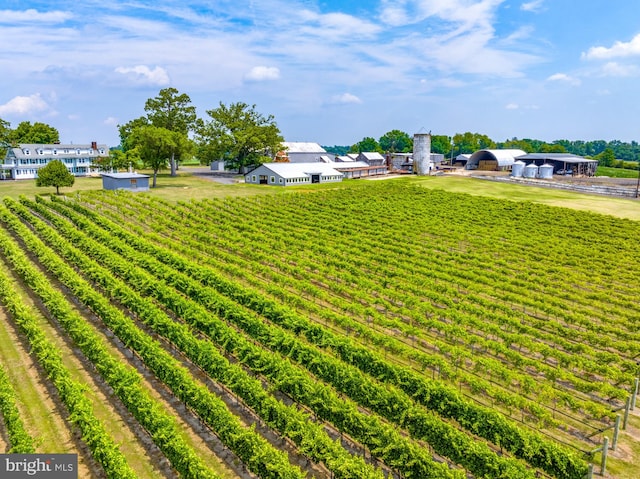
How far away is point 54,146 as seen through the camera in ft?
314

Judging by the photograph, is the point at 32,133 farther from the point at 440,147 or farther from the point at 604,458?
the point at 440,147

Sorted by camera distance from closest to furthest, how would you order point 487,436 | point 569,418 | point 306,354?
1. point 487,436
2. point 569,418
3. point 306,354

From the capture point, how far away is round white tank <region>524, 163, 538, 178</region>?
100 meters

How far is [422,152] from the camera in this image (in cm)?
10919

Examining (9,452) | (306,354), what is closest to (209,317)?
(306,354)

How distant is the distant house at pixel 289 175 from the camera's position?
81188 mm

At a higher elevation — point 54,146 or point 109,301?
point 54,146

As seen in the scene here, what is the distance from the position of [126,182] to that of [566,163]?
105m

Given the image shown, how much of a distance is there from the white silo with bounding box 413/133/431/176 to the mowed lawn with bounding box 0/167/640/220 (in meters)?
18.6

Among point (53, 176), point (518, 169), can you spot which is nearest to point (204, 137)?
point (53, 176)

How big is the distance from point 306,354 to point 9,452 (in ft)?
36.2

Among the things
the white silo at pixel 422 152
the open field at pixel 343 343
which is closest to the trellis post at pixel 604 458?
the open field at pixel 343 343

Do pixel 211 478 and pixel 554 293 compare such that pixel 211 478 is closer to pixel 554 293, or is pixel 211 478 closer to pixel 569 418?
pixel 569 418

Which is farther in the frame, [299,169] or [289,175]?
[299,169]
